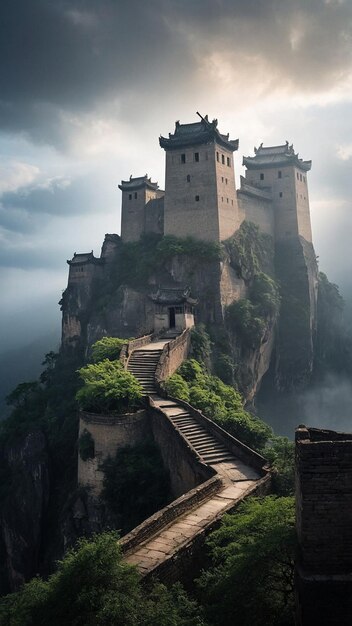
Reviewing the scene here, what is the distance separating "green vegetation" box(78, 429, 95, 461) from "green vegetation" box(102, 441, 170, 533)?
3.11 feet

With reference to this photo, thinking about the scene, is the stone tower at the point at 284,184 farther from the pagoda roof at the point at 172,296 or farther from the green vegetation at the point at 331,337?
the pagoda roof at the point at 172,296

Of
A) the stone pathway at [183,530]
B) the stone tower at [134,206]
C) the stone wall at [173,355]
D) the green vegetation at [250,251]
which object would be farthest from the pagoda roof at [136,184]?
the stone pathway at [183,530]

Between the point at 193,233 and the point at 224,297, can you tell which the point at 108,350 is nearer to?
the point at 224,297

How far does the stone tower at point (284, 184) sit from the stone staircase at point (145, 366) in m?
31.0

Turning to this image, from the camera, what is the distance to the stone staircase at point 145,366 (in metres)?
28.6

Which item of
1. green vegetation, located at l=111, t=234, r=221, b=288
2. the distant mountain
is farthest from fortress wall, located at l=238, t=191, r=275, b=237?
the distant mountain

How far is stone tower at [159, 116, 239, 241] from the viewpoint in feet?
155

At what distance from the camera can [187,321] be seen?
39438mm

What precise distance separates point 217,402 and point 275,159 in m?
40.0

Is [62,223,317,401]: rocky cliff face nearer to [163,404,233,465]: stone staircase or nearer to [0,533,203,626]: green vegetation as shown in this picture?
[163,404,233,465]: stone staircase

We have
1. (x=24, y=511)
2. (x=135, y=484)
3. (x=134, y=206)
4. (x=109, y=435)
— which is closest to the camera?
(x=135, y=484)

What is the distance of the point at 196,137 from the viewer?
1892 inches

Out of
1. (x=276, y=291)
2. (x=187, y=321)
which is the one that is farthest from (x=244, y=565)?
(x=276, y=291)

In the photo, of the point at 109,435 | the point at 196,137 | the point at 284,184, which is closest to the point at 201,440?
the point at 109,435
